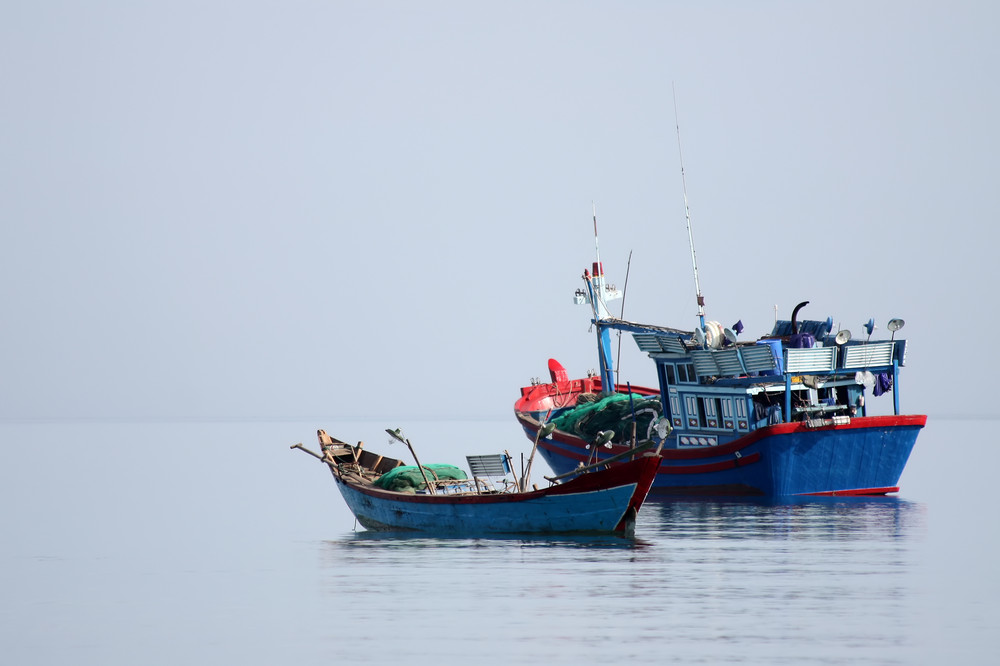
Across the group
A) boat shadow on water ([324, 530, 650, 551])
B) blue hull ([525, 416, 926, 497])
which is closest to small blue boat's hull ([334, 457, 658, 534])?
boat shadow on water ([324, 530, 650, 551])

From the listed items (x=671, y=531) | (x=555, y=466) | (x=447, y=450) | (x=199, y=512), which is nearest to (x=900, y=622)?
(x=671, y=531)

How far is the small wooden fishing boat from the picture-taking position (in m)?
35.0

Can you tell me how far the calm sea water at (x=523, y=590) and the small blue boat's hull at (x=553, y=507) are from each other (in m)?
0.56

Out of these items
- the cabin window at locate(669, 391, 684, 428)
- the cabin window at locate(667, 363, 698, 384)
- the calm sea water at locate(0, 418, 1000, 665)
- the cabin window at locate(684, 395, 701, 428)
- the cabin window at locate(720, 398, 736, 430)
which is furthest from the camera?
the cabin window at locate(669, 391, 684, 428)

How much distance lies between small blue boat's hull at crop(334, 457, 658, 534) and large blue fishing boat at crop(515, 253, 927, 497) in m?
8.16

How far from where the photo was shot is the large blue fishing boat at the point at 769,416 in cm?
4534

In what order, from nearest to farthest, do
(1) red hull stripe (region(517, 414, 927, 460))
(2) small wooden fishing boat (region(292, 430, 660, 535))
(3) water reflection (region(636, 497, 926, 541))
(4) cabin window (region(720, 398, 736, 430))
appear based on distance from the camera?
(2) small wooden fishing boat (region(292, 430, 660, 535))
(3) water reflection (region(636, 497, 926, 541))
(1) red hull stripe (region(517, 414, 927, 460))
(4) cabin window (region(720, 398, 736, 430))

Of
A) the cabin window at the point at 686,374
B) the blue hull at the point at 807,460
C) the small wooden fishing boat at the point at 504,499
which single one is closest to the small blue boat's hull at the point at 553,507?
the small wooden fishing boat at the point at 504,499

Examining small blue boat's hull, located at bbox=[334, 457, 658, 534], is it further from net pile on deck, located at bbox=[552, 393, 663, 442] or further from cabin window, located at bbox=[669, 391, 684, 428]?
cabin window, located at bbox=[669, 391, 684, 428]

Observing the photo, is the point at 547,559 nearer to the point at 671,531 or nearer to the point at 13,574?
the point at 671,531

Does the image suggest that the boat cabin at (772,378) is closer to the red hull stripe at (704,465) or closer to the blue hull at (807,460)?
the blue hull at (807,460)

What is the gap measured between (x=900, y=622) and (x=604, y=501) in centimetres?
1069

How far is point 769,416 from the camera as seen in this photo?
47.6 m

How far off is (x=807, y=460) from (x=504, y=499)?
46.4 feet
